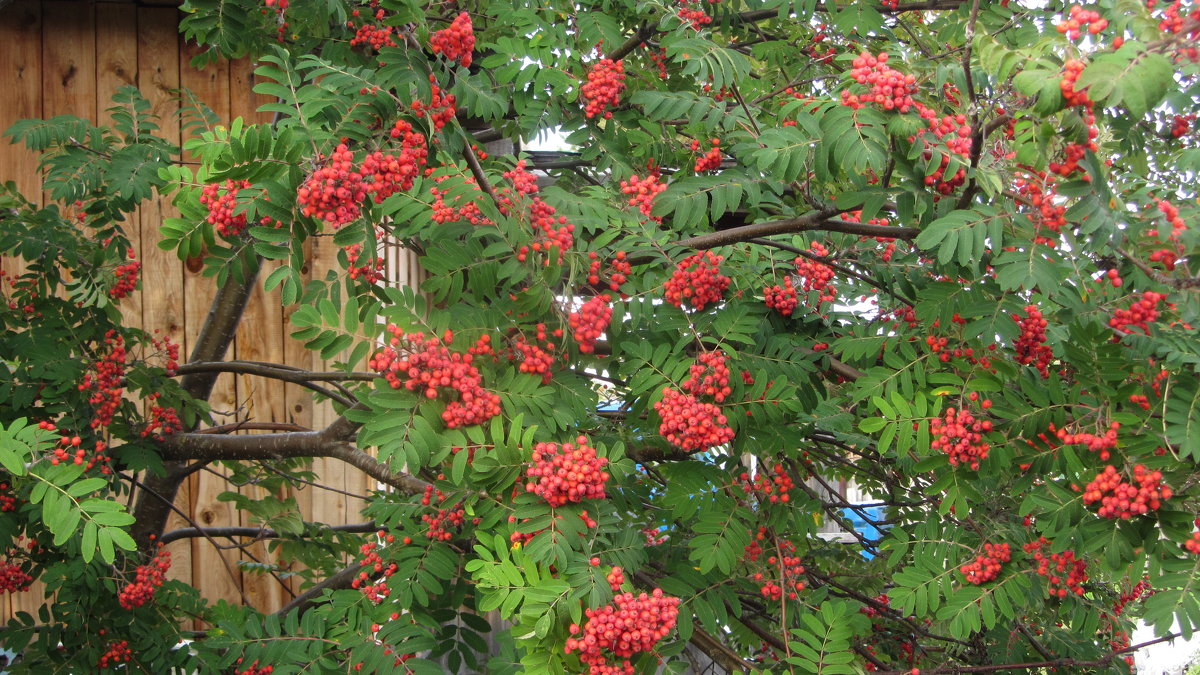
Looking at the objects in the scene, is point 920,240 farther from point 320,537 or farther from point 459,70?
point 320,537

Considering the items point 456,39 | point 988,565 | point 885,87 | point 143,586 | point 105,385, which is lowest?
point 143,586

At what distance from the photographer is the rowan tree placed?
1.98 metres

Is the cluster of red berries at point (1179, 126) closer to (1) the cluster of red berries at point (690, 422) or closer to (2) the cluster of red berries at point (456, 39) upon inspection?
(1) the cluster of red berries at point (690, 422)

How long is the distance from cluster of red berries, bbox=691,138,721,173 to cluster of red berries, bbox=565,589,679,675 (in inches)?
61.0

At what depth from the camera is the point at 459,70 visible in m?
2.91

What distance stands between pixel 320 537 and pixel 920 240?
2965 millimetres

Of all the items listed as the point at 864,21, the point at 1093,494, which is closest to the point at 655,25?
the point at 864,21

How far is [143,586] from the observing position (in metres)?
3.05

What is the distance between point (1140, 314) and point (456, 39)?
5.43 ft

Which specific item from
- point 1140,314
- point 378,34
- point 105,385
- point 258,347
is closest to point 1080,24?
point 1140,314

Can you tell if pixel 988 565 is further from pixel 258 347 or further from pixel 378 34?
pixel 258 347

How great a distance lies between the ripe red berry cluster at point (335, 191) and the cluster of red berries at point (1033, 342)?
1488 millimetres

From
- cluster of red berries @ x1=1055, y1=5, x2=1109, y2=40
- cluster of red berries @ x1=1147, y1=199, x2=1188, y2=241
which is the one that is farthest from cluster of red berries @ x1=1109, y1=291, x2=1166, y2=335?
cluster of red berries @ x1=1055, y1=5, x2=1109, y2=40

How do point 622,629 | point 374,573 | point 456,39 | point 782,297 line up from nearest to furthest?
point 622,629 → point 456,39 → point 782,297 → point 374,573
